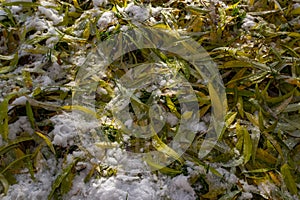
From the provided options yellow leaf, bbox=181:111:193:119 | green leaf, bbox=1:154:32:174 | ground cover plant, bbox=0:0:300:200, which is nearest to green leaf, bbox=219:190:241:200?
ground cover plant, bbox=0:0:300:200

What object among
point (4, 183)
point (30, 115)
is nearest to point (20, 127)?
point (30, 115)

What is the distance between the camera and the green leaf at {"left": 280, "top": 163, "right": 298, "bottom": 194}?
1.13m

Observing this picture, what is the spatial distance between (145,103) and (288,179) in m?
0.48

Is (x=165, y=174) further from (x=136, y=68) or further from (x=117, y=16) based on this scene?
(x=117, y=16)

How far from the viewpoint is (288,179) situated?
1.14m

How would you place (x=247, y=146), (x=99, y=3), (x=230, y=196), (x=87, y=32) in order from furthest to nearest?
(x=99, y=3)
(x=87, y=32)
(x=247, y=146)
(x=230, y=196)

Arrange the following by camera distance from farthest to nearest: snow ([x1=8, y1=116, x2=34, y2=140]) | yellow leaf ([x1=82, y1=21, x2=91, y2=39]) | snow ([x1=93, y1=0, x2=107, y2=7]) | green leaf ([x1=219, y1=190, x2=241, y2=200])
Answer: snow ([x1=93, y1=0, x2=107, y2=7]) → yellow leaf ([x1=82, y1=21, x2=91, y2=39]) → snow ([x1=8, y1=116, x2=34, y2=140]) → green leaf ([x1=219, y1=190, x2=241, y2=200])

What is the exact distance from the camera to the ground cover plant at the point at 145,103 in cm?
114

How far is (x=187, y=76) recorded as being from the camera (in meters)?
1.37

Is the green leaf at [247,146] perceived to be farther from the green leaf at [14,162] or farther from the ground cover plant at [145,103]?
the green leaf at [14,162]

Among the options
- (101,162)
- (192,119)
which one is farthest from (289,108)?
(101,162)

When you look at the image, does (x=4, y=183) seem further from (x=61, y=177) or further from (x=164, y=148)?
(x=164, y=148)

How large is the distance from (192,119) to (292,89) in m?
0.37

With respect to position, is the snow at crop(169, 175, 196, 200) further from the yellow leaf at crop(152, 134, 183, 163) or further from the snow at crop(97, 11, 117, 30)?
the snow at crop(97, 11, 117, 30)
